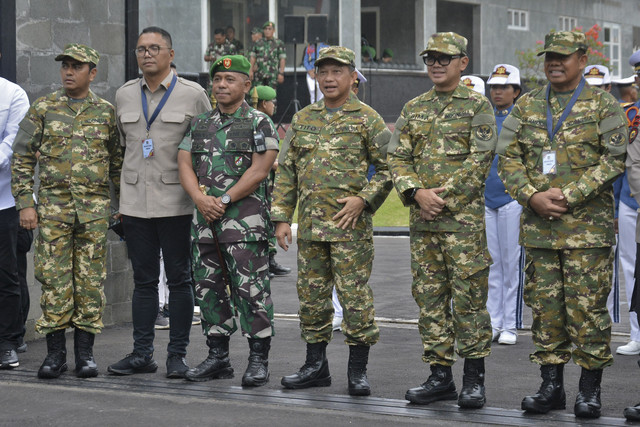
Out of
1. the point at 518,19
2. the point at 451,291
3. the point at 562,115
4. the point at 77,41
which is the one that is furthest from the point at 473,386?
the point at 518,19

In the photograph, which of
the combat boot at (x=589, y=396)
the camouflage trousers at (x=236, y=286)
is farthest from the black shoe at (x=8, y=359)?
the combat boot at (x=589, y=396)

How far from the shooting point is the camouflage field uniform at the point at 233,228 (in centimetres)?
714

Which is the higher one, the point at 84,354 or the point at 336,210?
the point at 336,210

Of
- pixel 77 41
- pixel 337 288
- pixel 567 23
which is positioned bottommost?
pixel 337 288

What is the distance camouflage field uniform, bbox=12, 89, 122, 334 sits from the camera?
7.48 metres

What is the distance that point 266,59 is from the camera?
78.1ft

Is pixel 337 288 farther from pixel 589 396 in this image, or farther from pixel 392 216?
pixel 392 216

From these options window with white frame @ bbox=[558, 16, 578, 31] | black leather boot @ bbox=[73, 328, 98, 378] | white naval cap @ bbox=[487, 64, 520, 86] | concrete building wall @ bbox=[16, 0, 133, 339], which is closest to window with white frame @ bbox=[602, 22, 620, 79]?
window with white frame @ bbox=[558, 16, 578, 31]

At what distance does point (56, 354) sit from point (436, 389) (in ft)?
8.57

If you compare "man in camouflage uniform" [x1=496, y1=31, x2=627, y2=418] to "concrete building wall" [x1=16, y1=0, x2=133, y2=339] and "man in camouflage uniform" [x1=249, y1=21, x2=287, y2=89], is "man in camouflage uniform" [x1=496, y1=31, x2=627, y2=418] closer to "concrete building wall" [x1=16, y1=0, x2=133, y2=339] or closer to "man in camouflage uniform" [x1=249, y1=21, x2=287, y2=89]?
"concrete building wall" [x1=16, y1=0, x2=133, y2=339]

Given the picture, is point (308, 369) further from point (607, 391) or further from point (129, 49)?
point (129, 49)

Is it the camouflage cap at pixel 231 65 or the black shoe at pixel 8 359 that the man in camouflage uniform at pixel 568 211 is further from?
the black shoe at pixel 8 359

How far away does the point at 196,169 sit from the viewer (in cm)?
728

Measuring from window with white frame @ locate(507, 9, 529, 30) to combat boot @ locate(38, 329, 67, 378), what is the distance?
27.3m
